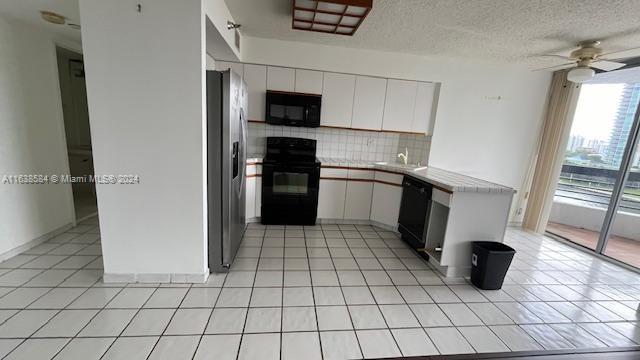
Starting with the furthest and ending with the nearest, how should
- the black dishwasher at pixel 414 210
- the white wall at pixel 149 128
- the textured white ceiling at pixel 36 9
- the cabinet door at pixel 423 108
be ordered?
the cabinet door at pixel 423 108
the black dishwasher at pixel 414 210
the textured white ceiling at pixel 36 9
the white wall at pixel 149 128

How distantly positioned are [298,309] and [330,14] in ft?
8.50

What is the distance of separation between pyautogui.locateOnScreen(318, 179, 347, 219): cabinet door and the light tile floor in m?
0.86

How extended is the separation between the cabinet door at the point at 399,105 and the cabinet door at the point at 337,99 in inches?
21.6

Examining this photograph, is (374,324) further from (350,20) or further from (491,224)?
(350,20)

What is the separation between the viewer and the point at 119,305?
1.90 m

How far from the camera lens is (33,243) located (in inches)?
104

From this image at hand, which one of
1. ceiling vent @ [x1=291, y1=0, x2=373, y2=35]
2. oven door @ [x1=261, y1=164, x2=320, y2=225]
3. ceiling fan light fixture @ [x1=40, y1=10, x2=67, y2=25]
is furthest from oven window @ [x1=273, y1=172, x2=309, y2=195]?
ceiling fan light fixture @ [x1=40, y1=10, x2=67, y2=25]

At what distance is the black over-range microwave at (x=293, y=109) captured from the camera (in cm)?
358

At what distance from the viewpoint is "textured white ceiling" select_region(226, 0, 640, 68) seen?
222 centimetres

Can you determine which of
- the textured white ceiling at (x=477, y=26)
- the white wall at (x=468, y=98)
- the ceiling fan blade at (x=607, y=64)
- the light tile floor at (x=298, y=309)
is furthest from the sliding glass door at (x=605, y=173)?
the ceiling fan blade at (x=607, y=64)

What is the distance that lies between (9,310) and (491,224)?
3.99 m

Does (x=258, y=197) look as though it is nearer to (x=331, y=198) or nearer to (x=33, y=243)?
(x=331, y=198)

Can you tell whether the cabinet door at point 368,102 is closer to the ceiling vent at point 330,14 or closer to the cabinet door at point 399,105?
the cabinet door at point 399,105

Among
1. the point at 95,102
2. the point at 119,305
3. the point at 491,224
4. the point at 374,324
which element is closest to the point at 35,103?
the point at 95,102
